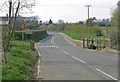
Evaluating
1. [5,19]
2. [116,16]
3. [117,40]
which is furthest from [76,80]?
[116,16]

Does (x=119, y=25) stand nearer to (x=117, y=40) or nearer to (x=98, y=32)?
(x=117, y=40)

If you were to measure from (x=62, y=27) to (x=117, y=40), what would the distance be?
131401 mm

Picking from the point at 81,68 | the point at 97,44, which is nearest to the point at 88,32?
the point at 97,44

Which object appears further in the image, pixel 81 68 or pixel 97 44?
pixel 97 44

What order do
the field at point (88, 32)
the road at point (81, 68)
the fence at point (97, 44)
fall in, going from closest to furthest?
the road at point (81, 68)
the fence at point (97, 44)
the field at point (88, 32)

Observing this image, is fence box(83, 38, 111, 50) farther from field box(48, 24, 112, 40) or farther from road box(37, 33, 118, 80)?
field box(48, 24, 112, 40)

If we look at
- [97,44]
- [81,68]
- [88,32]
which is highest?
[81,68]

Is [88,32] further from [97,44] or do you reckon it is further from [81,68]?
[81,68]

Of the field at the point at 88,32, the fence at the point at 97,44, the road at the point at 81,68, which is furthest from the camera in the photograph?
the field at the point at 88,32

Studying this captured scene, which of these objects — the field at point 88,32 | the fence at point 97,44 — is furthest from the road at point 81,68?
the field at point 88,32

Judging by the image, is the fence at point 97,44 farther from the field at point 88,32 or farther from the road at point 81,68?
the field at point 88,32

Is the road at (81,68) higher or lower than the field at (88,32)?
higher

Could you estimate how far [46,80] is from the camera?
53.3 ft

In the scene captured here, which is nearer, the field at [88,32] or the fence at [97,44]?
→ the fence at [97,44]
